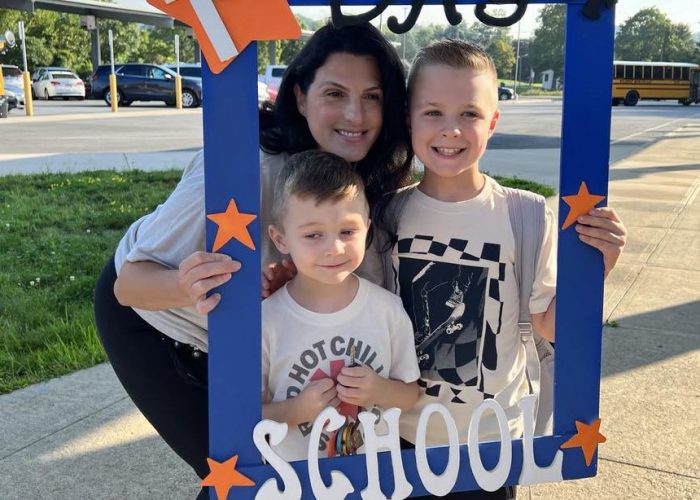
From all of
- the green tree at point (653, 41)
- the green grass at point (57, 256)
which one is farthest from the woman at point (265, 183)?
the green tree at point (653, 41)

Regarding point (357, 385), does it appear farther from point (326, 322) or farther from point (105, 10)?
point (105, 10)

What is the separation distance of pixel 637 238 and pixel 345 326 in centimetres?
488

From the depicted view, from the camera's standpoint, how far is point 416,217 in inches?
69.1

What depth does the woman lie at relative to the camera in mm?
1742

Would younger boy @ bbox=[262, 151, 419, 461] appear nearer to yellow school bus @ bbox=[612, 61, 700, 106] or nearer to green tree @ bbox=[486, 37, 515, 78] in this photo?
green tree @ bbox=[486, 37, 515, 78]

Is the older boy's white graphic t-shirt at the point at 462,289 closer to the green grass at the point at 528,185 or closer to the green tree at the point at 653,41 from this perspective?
the green grass at the point at 528,185

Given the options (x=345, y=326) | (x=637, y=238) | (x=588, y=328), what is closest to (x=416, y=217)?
(x=345, y=326)

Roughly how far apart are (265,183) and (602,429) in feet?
5.89

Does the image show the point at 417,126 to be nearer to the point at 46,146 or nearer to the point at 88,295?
the point at 88,295

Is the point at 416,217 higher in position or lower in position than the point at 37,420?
higher

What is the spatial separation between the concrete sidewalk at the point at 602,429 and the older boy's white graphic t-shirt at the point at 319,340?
1.05 metres

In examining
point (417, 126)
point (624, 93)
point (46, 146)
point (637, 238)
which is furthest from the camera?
point (624, 93)

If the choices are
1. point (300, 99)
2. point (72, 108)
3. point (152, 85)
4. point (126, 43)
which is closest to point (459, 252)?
point (300, 99)

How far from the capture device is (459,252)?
1.72m
